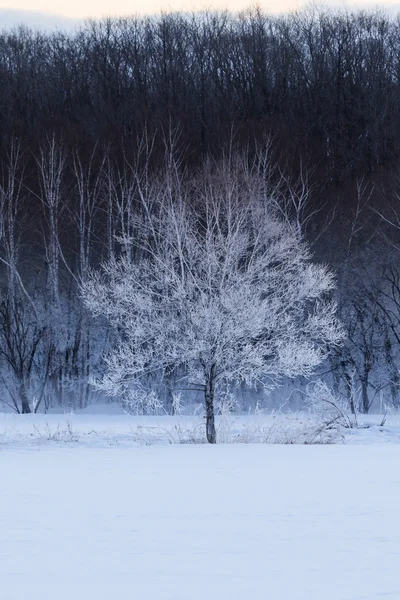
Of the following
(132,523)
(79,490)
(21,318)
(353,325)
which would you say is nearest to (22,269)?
(21,318)

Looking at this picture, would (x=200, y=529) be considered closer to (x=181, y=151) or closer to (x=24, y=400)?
(x=24, y=400)

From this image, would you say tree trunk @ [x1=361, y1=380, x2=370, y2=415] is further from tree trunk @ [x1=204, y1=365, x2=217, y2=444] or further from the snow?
the snow

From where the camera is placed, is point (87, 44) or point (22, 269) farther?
point (87, 44)

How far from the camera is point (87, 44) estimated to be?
5244cm

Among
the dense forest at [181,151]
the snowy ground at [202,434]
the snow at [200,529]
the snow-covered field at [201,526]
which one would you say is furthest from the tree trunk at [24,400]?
the snow at [200,529]

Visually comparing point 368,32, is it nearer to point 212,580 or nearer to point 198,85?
point 198,85

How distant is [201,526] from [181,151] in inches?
1185

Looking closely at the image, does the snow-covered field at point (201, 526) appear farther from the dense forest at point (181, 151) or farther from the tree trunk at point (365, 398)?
the tree trunk at point (365, 398)

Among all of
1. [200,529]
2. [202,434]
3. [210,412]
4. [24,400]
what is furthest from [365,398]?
[200,529]

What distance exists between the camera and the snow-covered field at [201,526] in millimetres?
7477

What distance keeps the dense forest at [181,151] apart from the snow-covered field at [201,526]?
10.7 meters

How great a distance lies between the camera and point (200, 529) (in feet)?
32.0

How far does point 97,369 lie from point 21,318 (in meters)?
3.20

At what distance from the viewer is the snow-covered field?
748cm
